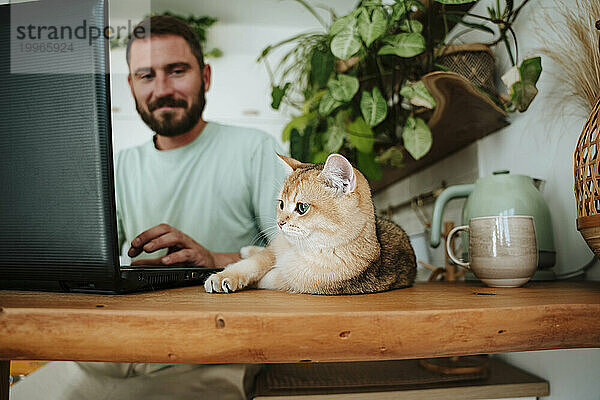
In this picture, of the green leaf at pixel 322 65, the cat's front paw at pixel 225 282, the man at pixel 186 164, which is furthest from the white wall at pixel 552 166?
the man at pixel 186 164

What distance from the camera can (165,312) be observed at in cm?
51

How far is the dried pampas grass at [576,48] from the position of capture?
2.80 feet

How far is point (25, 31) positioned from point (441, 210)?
89 cm

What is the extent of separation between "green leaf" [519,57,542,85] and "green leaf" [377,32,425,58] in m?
0.23

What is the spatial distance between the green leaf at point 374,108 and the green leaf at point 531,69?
32 cm

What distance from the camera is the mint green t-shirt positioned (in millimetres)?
1812

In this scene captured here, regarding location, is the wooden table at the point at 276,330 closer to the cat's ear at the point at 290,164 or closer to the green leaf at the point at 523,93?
the cat's ear at the point at 290,164

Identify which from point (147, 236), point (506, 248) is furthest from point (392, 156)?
point (147, 236)

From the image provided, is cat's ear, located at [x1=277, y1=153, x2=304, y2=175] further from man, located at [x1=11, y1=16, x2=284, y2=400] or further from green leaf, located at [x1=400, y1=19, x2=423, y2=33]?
man, located at [x1=11, y1=16, x2=284, y2=400]

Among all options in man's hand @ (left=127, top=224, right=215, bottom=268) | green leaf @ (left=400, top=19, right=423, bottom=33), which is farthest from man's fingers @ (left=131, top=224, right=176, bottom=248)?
green leaf @ (left=400, top=19, right=423, bottom=33)

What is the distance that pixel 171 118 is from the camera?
71.1 inches

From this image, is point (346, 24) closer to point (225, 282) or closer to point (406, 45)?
point (406, 45)

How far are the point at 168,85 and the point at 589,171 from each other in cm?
154

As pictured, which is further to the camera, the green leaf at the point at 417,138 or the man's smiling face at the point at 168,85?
the man's smiling face at the point at 168,85
